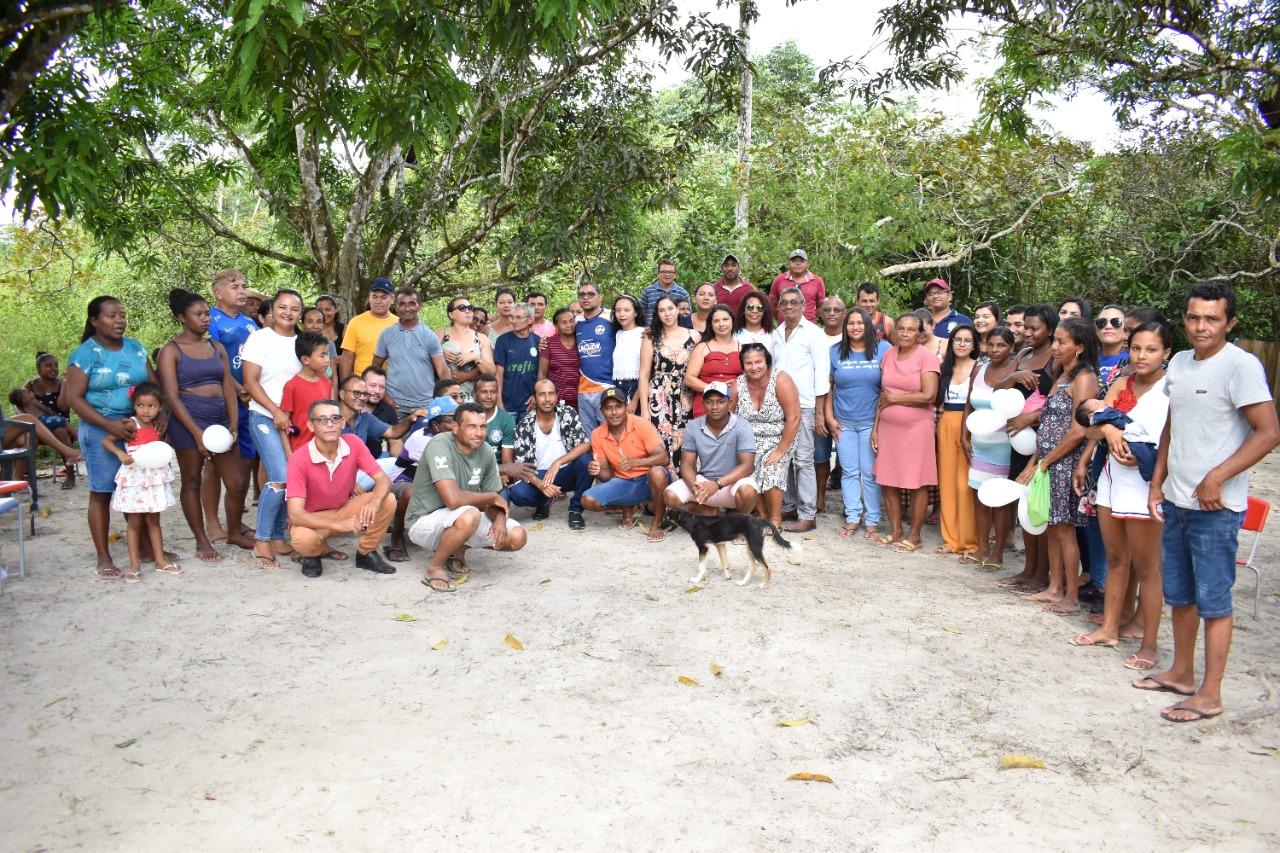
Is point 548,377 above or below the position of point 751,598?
above

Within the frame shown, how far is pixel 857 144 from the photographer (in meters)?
13.5

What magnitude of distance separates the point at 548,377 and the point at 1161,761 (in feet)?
18.3

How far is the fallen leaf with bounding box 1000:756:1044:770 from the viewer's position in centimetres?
371

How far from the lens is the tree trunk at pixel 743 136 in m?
12.3

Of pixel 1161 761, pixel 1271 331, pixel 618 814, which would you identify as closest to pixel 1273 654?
pixel 1161 761

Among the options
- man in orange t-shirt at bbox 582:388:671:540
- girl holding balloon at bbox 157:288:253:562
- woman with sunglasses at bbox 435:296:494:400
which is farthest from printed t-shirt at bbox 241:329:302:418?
man in orange t-shirt at bbox 582:388:671:540

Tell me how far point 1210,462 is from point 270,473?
540 centimetres

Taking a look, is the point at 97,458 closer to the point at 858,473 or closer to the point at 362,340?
the point at 362,340

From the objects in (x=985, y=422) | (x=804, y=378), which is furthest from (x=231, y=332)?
(x=985, y=422)

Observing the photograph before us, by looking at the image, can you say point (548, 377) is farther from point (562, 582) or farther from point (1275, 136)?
point (1275, 136)

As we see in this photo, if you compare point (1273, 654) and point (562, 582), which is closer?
point (1273, 654)

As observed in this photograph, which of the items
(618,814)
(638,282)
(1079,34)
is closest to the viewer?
(618,814)

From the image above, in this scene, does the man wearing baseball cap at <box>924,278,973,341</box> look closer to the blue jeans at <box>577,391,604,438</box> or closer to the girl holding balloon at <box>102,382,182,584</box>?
the blue jeans at <box>577,391,604,438</box>

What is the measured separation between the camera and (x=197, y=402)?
20.9ft
